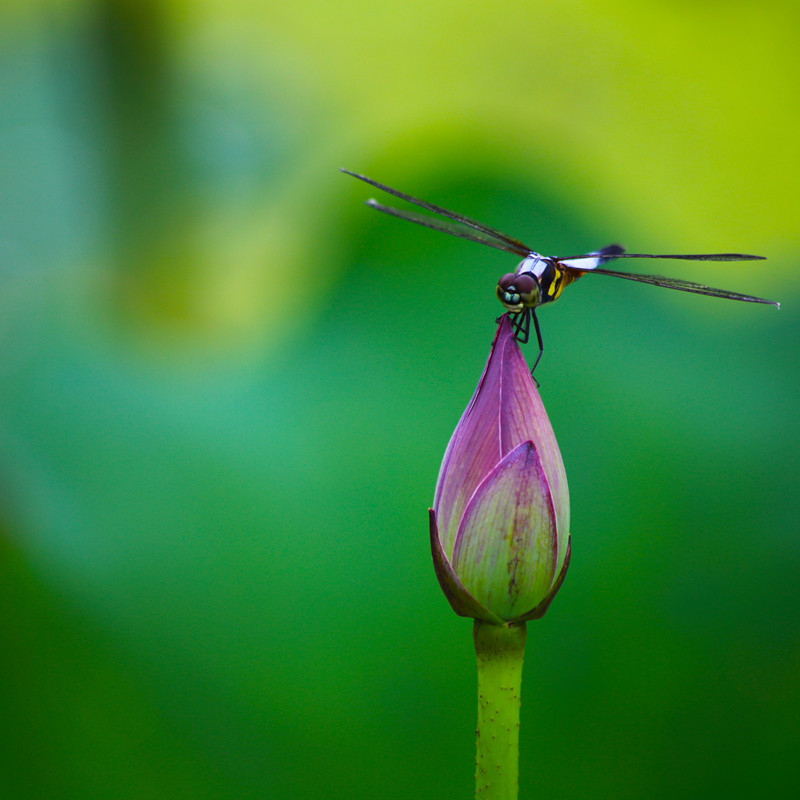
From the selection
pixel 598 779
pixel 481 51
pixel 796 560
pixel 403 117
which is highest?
pixel 481 51

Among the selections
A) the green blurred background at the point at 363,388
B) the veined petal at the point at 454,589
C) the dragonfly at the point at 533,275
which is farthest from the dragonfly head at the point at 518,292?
the green blurred background at the point at 363,388

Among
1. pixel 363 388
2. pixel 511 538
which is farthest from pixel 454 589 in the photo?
pixel 363 388

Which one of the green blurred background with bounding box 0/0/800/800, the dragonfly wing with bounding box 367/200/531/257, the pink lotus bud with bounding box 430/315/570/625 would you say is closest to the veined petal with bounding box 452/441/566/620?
the pink lotus bud with bounding box 430/315/570/625

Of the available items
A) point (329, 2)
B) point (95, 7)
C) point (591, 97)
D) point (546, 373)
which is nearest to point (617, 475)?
point (546, 373)

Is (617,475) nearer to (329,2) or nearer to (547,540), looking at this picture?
(547,540)

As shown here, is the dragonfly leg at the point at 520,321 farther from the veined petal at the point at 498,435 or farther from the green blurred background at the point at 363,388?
the green blurred background at the point at 363,388

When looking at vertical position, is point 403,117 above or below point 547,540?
above
